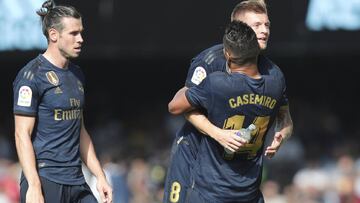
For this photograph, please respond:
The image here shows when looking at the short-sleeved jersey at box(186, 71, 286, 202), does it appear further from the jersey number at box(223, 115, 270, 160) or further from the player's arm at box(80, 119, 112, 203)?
the player's arm at box(80, 119, 112, 203)

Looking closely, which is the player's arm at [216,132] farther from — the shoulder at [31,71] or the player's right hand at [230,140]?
the shoulder at [31,71]

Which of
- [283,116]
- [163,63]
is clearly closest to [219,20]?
[163,63]

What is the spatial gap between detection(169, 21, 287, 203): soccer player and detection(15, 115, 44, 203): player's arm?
3.20 feet

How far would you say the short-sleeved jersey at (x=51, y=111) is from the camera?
6750mm

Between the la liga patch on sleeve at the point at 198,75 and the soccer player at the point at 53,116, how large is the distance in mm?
840

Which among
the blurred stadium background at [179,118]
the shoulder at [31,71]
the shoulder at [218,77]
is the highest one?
the shoulder at [218,77]

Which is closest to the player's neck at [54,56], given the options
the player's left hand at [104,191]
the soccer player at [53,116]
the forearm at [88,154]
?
the soccer player at [53,116]

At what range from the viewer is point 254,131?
257 inches

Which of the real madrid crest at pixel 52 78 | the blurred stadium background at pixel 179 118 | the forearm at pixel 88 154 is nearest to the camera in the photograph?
the real madrid crest at pixel 52 78

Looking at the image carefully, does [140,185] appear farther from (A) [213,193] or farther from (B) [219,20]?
(A) [213,193]

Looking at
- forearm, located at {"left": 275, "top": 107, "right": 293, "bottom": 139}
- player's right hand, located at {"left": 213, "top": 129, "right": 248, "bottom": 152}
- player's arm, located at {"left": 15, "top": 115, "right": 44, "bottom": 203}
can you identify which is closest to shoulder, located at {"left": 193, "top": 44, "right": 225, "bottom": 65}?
player's right hand, located at {"left": 213, "top": 129, "right": 248, "bottom": 152}

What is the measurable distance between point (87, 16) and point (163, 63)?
178 inches

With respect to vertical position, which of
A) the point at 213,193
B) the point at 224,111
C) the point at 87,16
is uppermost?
the point at 224,111

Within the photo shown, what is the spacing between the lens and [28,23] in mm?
13711
